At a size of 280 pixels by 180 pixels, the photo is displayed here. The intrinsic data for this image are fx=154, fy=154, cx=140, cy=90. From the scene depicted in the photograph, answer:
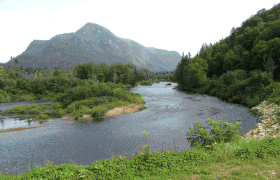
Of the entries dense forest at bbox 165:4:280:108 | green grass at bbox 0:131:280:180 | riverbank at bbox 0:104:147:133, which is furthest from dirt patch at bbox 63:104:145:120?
dense forest at bbox 165:4:280:108

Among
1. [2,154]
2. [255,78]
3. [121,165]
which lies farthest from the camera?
[255,78]

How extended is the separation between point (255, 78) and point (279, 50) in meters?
15.9

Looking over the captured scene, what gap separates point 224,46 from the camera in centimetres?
8988

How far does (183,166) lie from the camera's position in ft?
28.4

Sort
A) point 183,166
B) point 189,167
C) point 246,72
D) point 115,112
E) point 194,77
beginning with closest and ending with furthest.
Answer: point 189,167 → point 183,166 → point 115,112 → point 246,72 → point 194,77

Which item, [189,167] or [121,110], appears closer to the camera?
[189,167]

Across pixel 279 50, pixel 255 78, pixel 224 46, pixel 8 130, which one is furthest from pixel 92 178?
pixel 224 46

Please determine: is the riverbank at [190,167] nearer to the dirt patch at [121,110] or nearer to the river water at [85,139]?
the river water at [85,139]

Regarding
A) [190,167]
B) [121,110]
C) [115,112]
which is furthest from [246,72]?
[190,167]

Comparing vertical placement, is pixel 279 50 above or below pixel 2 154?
above

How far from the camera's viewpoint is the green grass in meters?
7.78

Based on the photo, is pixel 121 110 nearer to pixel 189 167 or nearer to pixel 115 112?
pixel 115 112

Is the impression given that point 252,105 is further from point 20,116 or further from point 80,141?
point 20,116

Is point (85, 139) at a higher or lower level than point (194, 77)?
lower
